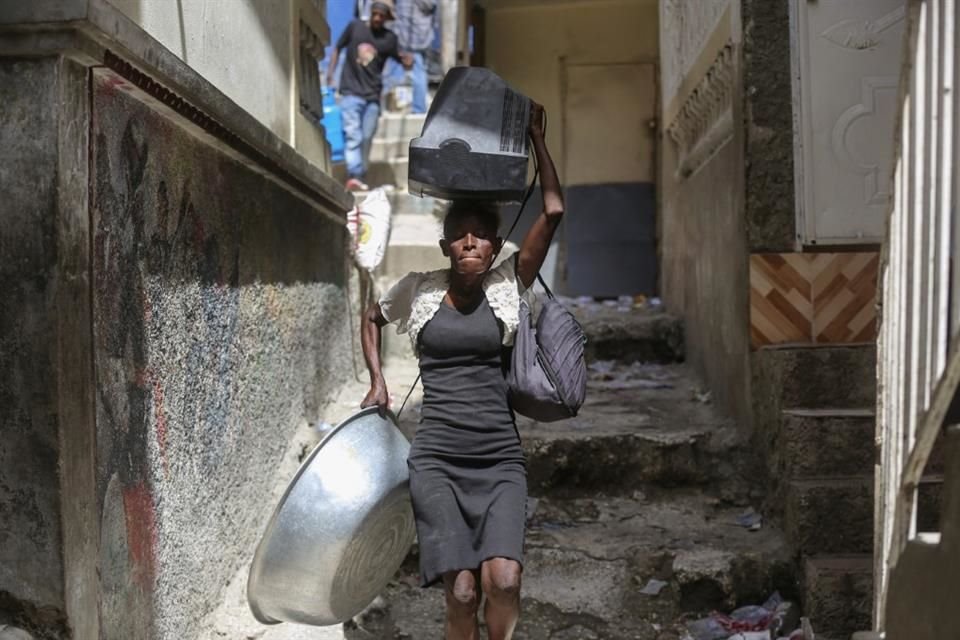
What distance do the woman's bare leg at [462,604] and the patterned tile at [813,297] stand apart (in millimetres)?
2064

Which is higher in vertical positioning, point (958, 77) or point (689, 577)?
point (958, 77)

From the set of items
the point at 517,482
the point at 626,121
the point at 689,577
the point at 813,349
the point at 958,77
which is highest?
the point at 626,121

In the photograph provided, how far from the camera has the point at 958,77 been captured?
221 centimetres

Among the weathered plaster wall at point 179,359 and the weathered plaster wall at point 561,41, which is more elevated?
the weathered plaster wall at point 561,41

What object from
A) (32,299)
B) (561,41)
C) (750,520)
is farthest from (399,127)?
(32,299)

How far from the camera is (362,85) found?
8727mm

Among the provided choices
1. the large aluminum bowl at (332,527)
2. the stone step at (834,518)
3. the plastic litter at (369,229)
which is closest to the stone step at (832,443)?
the stone step at (834,518)

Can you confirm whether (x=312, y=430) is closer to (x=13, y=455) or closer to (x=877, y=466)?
(x=13, y=455)

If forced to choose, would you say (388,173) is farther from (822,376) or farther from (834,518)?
(834,518)

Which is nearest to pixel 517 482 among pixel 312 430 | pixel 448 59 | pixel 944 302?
pixel 944 302

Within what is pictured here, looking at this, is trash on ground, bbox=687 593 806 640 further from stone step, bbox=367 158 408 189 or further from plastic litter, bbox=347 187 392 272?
stone step, bbox=367 158 408 189

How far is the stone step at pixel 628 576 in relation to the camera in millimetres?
3742

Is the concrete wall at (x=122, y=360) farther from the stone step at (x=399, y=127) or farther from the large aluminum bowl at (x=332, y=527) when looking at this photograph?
the stone step at (x=399, y=127)

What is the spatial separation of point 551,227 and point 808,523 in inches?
68.1
